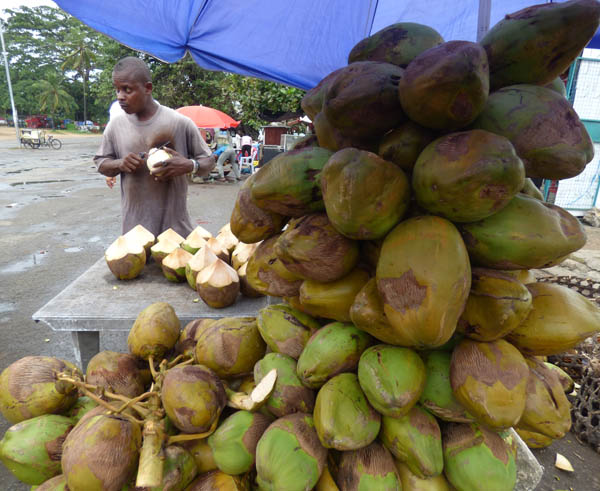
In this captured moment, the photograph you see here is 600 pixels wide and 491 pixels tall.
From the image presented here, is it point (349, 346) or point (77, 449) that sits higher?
point (349, 346)

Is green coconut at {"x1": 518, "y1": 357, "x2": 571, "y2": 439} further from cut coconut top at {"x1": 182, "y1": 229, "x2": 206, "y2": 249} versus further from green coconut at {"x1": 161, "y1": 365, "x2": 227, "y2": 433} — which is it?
cut coconut top at {"x1": 182, "y1": 229, "x2": 206, "y2": 249}

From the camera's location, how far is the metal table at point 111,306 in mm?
1783

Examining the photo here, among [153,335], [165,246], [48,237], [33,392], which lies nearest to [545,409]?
[153,335]

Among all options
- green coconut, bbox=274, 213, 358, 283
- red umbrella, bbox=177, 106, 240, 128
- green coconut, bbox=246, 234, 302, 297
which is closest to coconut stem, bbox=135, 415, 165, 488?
green coconut, bbox=246, 234, 302, 297

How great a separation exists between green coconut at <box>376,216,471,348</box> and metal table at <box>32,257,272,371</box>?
0.91 m

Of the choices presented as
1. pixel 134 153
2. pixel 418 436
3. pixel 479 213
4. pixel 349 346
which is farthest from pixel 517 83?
pixel 134 153

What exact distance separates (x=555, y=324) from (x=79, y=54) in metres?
54.6

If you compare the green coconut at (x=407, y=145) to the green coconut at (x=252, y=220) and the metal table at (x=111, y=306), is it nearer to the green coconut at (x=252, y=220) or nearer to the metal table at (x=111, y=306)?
the green coconut at (x=252, y=220)

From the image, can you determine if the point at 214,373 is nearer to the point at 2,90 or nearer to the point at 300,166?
the point at 300,166

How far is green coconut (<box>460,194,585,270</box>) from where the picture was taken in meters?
0.85

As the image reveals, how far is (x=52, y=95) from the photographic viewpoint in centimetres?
4228

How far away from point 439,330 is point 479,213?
267 millimetres

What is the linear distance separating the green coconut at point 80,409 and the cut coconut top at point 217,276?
659mm

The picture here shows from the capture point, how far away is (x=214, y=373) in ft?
3.95
